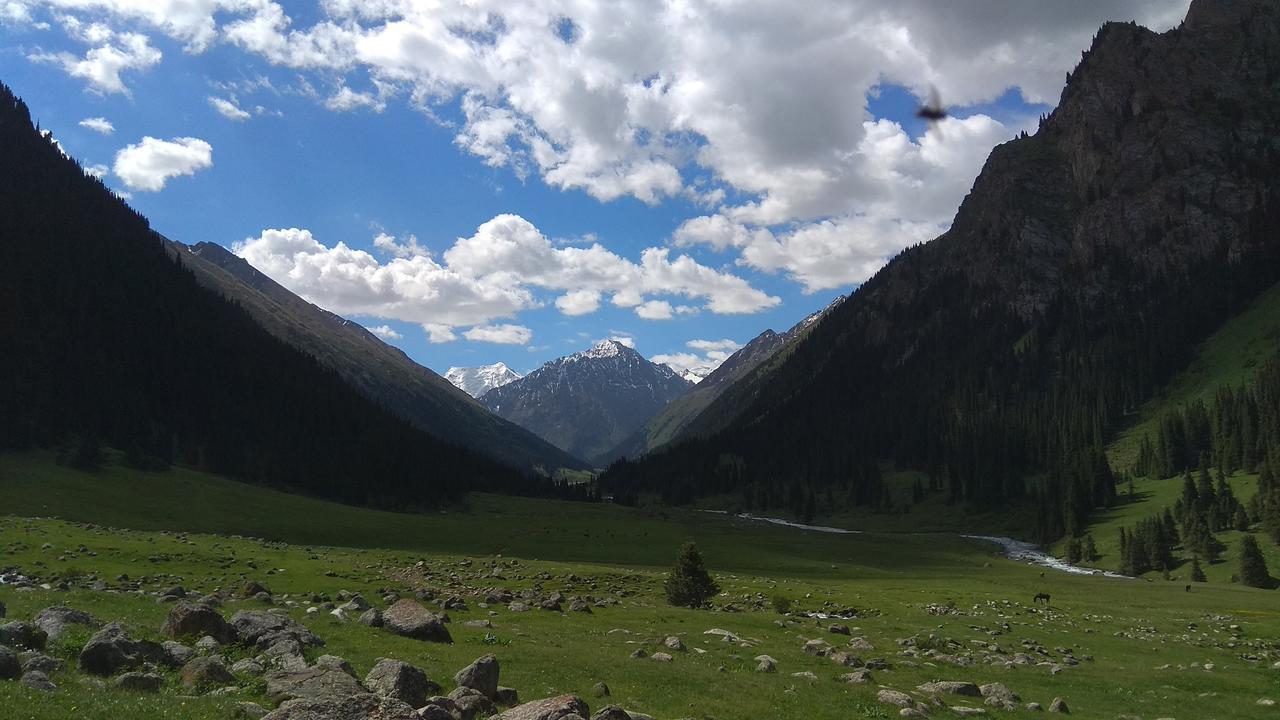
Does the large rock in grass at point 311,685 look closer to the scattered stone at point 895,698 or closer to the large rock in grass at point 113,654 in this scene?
the large rock in grass at point 113,654

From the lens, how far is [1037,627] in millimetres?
46344

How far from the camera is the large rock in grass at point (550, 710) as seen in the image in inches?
574

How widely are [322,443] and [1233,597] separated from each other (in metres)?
173

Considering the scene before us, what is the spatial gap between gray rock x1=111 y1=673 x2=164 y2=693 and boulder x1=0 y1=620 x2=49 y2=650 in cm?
411

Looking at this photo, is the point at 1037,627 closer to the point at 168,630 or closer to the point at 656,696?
the point at 656,696

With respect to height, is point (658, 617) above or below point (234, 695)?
below

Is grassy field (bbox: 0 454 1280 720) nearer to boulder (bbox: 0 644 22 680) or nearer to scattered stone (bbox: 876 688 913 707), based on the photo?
scattered stone (bbox: 876 688 913 707)

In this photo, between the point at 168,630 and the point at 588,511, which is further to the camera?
the point at 588,511

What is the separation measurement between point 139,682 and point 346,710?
6.00 meters

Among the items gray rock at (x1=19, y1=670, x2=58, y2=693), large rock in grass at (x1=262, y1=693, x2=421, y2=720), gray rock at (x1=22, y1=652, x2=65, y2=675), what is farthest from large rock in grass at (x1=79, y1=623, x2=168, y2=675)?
large rock in grass at (x1=262, y1=693, x2=421, y2=720)

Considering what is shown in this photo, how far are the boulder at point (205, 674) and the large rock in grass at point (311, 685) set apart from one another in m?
0.97

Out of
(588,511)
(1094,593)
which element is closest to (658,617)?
(1094,593)

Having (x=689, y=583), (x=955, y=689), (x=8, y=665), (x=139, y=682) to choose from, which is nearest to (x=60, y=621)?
(x=8, y=665)

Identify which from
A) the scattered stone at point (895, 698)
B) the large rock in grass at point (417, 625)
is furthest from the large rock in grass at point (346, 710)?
the scattered stone at point (895, 698)
